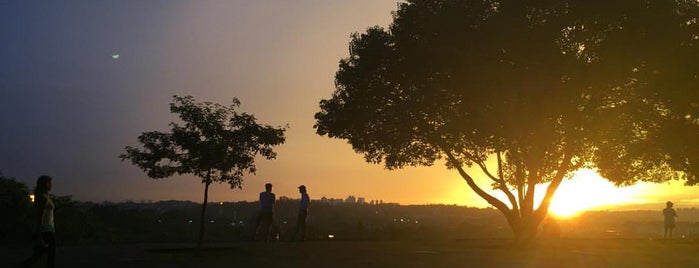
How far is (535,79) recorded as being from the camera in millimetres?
20328

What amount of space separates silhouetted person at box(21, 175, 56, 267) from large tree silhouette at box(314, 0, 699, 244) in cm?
1307

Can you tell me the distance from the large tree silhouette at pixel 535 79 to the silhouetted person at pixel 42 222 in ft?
42.9

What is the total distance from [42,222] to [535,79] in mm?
14757

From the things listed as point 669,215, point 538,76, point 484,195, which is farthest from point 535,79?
point 669,215

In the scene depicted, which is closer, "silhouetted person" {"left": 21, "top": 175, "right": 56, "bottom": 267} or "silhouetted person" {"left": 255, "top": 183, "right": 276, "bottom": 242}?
"silhouetted person" {"left": 21, "top": 175, "right": 56, "bottom": 267}

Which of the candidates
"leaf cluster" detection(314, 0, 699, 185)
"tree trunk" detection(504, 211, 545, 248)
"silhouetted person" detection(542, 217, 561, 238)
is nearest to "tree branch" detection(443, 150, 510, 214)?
"tree trunk" detection(504, 211, 545, 248)

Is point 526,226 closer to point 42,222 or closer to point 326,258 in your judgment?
point 326,258

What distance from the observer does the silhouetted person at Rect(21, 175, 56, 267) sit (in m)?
12.2

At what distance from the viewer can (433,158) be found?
91.3ft

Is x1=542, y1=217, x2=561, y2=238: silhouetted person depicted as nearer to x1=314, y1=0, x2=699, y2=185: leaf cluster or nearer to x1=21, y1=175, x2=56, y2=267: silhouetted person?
x1=314, y1=0, x2=699, y2=185: leaf cluster

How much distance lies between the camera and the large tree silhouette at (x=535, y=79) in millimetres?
20547

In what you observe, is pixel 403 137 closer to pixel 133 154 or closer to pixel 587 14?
pixel 587 14

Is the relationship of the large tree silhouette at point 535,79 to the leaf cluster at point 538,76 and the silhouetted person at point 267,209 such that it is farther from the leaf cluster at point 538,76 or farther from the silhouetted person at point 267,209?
the silhouetted person at point 267,209

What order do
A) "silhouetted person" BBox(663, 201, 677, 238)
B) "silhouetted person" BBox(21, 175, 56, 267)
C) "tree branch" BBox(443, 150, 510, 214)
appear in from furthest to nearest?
1. "silhouetted person" BBox(663, 201, 677, 238)
2. "tree branch" BBox(443, 150, 510, 214)
3. "silhouetted person" BBox(21, 175, 56, 267)
